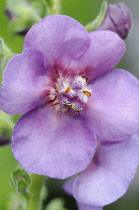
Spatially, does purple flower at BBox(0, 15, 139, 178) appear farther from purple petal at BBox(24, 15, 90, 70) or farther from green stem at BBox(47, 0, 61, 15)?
green stem at BBox(47, 0, 61, 15)

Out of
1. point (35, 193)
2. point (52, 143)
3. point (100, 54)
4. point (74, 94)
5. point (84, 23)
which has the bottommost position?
point (84, 23)

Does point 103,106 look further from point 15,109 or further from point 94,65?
point 15,109

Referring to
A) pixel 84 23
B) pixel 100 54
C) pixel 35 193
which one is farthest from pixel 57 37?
pixel 84 23

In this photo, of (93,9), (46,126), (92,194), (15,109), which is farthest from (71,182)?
(93,9)

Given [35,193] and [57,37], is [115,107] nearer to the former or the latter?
[57,37]

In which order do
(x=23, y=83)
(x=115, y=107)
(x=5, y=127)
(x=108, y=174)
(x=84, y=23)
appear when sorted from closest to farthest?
1. (x=23, y=83)
2. (x=115, y=107)
3. (x=108, y=174)
4. (x=5, y=127)
5. (x=84, y=23)

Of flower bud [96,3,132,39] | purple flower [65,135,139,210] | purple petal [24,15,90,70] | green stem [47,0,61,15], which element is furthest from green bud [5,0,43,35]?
purple flower [65,135,139,210]
